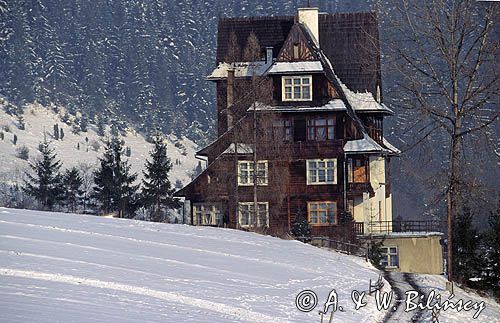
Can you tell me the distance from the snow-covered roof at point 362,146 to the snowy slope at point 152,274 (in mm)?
17164

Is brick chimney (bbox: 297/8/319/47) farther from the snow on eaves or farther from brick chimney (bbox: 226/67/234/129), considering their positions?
brick chimney (bbox: 226/67/234/129)

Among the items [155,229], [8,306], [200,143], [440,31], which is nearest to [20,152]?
[200,143]

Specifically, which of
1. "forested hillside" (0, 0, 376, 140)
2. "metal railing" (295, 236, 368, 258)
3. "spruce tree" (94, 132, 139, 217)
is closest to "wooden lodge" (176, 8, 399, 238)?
"metal railing" (295, 236, 368, 258)

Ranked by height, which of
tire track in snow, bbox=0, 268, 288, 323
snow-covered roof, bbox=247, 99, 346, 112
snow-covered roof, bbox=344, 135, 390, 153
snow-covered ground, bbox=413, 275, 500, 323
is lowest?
snow-covered ground, bbox=413, 275, 500, 323

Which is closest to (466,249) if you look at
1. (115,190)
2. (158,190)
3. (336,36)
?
(336,36)

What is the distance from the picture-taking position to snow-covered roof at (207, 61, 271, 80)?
191 feet

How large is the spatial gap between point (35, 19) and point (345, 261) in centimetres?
14093

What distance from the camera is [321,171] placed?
5669 centimetres

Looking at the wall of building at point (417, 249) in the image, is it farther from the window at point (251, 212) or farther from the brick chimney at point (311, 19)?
the brick chimney at point (311, 19)

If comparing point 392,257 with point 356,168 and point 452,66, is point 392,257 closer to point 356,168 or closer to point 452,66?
point 356,168

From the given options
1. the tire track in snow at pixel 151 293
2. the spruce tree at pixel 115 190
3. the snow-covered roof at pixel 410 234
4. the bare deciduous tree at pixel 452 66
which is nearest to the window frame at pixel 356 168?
the snow-covered roof at pixel 410 234

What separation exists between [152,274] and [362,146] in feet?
103

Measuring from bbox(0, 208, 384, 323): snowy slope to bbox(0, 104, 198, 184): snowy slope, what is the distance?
67.8 m

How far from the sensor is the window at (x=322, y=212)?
5622 centimetres
